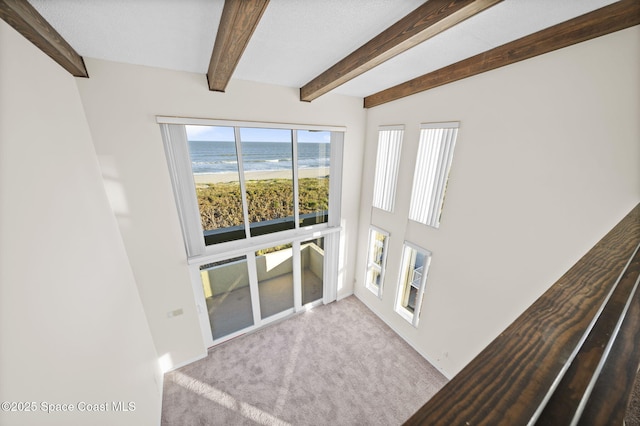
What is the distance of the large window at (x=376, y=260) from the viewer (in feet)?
13.1

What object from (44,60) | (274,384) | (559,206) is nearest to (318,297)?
(274,384)

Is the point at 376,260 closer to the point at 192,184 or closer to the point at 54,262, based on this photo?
the point at 192,184

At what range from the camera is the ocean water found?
288 centimetres

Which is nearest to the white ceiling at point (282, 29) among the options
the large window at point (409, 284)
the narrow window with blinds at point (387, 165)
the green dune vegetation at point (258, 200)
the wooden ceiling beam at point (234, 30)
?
the wooden ceiling beam at point (234, 30)

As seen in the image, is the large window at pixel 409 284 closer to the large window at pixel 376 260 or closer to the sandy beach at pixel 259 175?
the large window at pixel 376 260

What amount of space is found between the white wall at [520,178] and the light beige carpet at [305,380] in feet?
2.15

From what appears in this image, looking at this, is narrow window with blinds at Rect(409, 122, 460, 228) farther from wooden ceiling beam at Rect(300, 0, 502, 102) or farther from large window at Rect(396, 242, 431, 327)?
wooden ceiling beam at Rect(300, 0, 502, 102)

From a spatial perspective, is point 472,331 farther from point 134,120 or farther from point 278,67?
point 134,120

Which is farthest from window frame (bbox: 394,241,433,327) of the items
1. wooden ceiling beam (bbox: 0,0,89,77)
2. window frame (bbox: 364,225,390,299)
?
wooden ceiling beam (bbox: 0,0,89,77)

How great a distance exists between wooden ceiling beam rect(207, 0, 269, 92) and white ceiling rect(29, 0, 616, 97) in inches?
6.2

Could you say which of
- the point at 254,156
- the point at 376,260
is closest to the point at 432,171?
the point at 376,260

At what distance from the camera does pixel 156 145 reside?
2521mm

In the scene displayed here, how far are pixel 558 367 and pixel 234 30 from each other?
2.06 metres

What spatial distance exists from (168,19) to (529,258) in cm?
369
